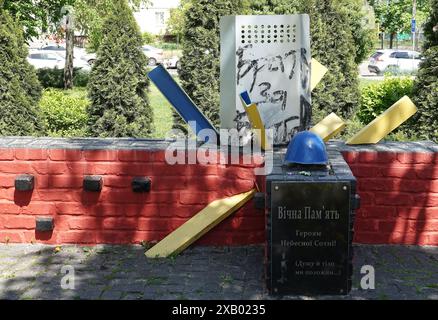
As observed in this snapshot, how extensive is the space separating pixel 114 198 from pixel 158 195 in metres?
0.40

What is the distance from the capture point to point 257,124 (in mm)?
5547

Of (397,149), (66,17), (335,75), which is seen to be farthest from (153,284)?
(66,17)

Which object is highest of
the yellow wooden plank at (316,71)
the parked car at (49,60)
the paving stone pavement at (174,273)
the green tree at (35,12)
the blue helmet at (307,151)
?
the green tree at (35,12)

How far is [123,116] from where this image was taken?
895 centimetres

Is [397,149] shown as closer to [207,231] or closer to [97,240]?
[207,231]

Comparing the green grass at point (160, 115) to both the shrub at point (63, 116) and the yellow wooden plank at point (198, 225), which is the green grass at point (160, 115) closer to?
the shrub at point (63, 116)

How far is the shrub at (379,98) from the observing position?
11.4m

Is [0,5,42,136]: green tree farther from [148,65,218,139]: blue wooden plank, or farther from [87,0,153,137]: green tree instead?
[148,65,218,139]: blue wooden plank

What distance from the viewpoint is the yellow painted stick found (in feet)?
17.8

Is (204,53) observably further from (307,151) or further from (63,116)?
(307,151)

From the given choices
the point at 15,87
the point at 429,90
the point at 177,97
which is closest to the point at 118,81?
the point at 15,87

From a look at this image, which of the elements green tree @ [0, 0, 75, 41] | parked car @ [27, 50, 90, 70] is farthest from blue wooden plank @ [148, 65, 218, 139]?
parked car @ [27, 50, 90, 70]

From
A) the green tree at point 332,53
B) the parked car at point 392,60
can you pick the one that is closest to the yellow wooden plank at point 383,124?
the green tree at point 332,53

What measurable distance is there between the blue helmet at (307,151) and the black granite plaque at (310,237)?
12.2 inches
